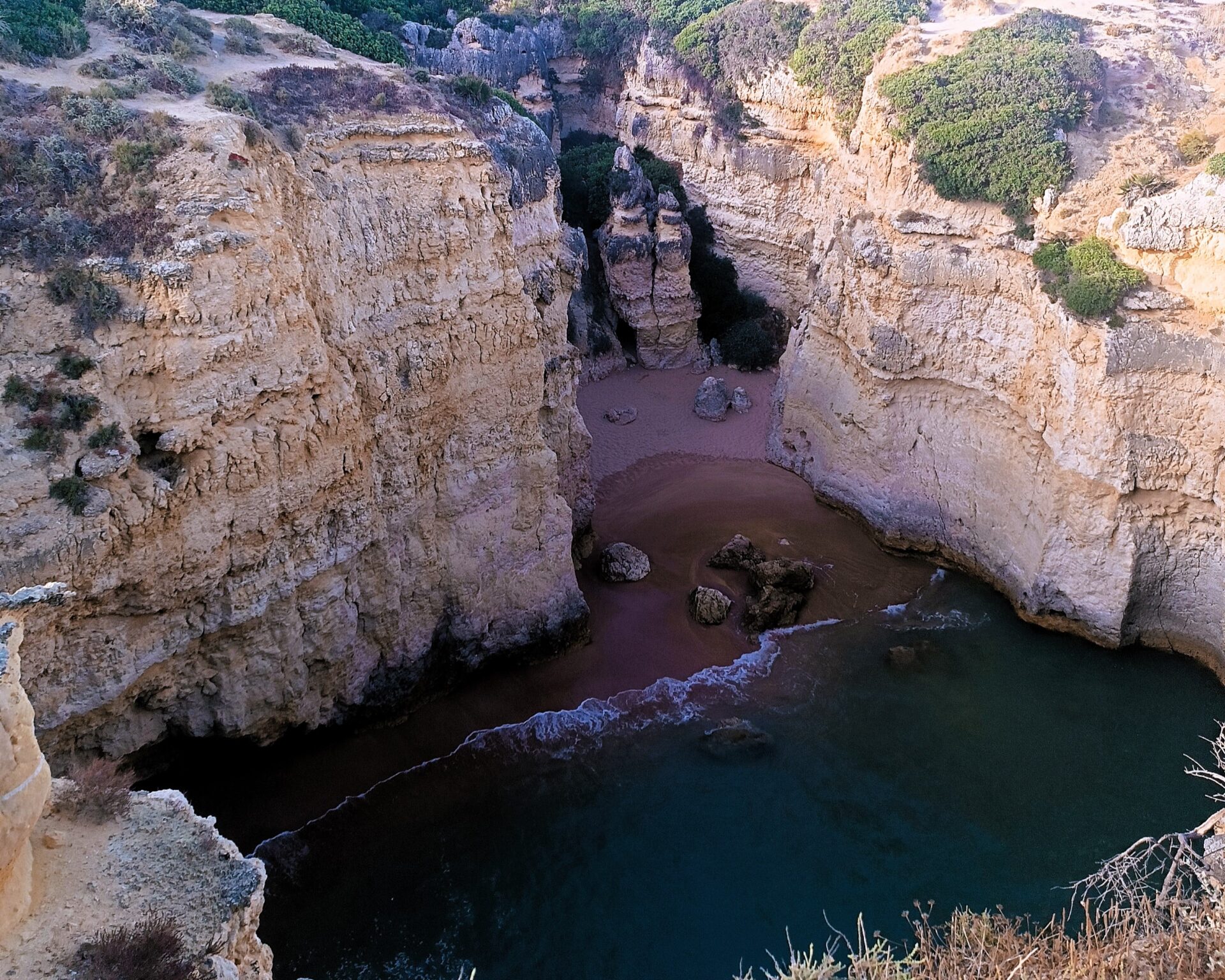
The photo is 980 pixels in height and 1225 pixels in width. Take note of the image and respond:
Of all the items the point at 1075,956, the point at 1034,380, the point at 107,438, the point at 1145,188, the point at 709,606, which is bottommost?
the point at 709,606

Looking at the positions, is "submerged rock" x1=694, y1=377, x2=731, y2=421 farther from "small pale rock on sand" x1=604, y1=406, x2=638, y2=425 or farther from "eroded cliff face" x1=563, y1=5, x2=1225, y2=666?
"small pale rock on sand" x1=604, y1=406, x2=638, y2=425

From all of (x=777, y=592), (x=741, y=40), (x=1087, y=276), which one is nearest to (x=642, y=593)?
(x=777, y=592)

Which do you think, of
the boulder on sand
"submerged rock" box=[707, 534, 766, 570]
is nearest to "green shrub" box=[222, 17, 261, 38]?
"submerged rock" box=[707, 534, 766, 570]

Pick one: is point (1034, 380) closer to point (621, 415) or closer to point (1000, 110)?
point (1000, 110)

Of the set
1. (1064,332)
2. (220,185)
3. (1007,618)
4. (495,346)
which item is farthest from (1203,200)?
(220,185)

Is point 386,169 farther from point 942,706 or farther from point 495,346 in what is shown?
point 942,706

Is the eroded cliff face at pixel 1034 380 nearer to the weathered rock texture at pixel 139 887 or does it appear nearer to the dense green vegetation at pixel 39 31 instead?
the dense green vegetation at pixel 39 31
